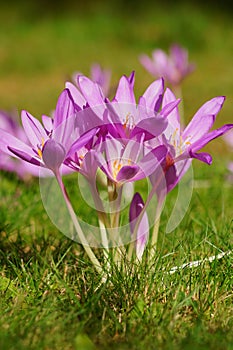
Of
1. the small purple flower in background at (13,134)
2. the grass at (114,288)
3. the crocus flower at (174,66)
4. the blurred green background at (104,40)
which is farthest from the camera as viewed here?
the blurred green background at (104,40)

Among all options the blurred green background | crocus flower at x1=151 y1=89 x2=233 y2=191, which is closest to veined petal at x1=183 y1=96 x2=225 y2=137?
crocus flower at x1=151 y1=89 x2=233 y2=191

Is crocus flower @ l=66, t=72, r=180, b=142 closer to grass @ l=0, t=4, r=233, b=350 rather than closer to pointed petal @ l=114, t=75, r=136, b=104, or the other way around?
pointed petal @ l=114, t=75, r=136, b=104

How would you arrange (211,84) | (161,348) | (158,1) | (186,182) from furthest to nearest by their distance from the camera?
(158,1) → (211,84) → (186,182) → (161,348)

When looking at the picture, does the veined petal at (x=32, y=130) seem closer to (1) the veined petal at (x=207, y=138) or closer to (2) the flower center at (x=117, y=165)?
(2) the flower center at (x=117, y=165)

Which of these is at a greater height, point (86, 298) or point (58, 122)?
point (58, 122)

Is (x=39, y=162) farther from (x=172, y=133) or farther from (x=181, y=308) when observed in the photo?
(x=181, y=308)

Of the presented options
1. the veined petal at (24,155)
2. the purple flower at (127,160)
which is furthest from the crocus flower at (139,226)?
the veined petal at (24,155)

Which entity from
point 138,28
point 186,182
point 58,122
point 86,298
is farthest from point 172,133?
point 138,28
